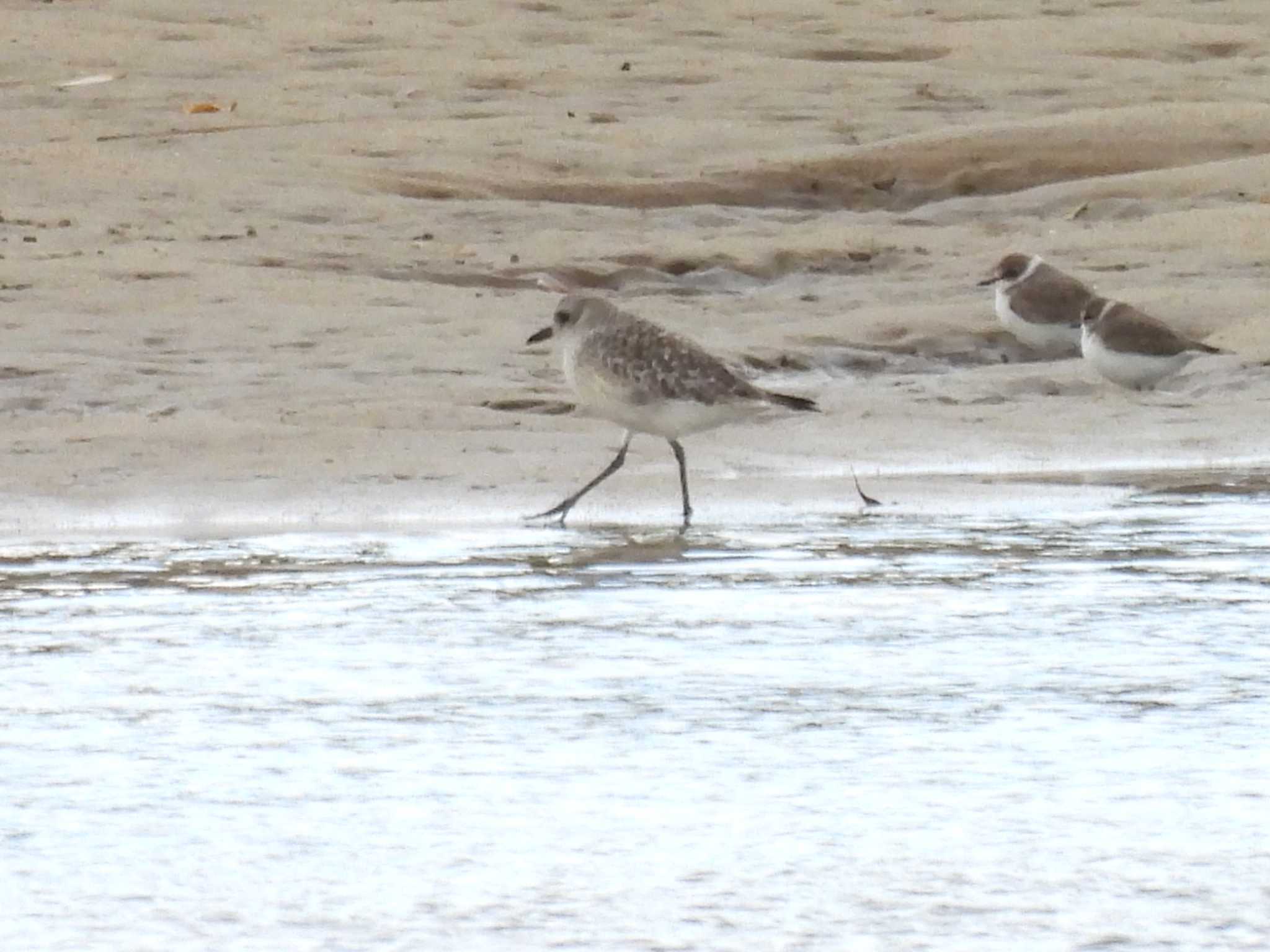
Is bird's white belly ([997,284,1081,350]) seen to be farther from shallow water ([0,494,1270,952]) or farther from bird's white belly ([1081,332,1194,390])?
shallow water ([0,494,1270,952])

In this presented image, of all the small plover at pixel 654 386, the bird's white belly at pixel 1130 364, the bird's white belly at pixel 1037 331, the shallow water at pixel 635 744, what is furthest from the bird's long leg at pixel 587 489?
the bird's white belly at pixel 1037 331

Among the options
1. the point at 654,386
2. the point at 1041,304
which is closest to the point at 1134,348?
the point at 1041,304

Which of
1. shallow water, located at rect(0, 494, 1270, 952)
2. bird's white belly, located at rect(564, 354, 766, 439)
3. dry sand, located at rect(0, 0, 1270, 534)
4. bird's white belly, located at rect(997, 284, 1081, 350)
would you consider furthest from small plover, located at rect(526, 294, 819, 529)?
bird's white belly, located at rect(997, 284, 1081, 350)

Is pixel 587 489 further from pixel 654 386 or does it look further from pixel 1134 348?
pixel 1134 348

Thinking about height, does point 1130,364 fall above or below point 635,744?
below

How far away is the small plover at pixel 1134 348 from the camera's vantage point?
9.75 m

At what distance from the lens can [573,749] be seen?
4500 millimetres

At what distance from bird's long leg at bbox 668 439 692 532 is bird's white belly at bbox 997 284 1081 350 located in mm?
2650

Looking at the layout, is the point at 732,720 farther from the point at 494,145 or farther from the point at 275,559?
the point at 494,145

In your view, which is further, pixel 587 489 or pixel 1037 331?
pixel 1037 331

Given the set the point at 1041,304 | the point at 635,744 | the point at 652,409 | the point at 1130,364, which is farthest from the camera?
the point at 1041,304

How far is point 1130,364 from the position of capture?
973cm

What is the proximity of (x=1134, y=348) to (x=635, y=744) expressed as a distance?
5598 millimetres

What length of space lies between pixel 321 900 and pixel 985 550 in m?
3.40
